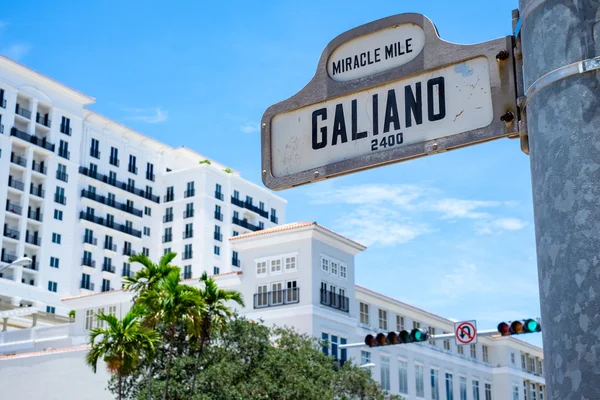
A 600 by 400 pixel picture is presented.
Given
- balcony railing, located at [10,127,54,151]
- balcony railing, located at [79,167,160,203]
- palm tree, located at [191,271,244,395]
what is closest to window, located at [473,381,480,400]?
palm tree, located at [191,271,244,395]

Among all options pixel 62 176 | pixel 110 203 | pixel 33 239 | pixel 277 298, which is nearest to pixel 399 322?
pixel 277 298

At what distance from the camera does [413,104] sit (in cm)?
331

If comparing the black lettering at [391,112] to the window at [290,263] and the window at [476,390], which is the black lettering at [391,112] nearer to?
the window at [290,263]

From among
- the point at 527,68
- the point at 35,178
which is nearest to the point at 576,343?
the point at 527,68

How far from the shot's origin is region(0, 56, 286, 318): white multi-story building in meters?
87.6

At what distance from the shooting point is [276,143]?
3781 mm

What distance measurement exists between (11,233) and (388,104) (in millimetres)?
88504

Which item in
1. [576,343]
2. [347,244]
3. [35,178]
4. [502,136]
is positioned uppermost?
[35,178]

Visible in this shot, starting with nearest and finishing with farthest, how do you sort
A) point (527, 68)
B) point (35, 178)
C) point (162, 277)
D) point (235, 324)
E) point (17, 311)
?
1. point (527, 68)
2. point (162, 277)
3. point (235, 324)
4. point (17, 311)
5. point (35, 178)

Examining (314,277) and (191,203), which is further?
(191,203)

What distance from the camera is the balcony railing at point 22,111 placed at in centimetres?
8888

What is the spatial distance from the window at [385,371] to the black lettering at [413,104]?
5302cm

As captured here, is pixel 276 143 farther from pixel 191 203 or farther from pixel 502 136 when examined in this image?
pixel 191 203

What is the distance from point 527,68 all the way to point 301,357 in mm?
38226
